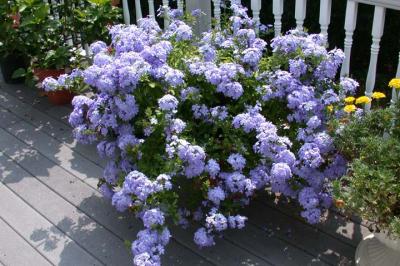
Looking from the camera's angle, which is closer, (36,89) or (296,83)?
(296,83)

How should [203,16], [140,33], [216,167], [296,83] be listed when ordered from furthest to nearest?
[203,16]
[140,33]
[296,83]
[216,167]

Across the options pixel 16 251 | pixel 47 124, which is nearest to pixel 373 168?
pixel 16 251

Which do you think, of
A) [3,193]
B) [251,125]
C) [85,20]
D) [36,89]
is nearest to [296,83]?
[251,125]

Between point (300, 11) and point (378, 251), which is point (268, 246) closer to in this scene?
point (378, 251)

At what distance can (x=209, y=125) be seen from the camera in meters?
2.52

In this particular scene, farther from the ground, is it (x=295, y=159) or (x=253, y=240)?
(x=295, y=159)

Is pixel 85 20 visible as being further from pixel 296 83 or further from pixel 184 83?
pixel 296 83

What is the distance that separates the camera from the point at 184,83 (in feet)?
8.32

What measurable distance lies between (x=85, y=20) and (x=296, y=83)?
2.01 m

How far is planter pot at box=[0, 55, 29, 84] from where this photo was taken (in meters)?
4.24

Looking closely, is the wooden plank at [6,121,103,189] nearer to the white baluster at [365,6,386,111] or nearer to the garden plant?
the garden plant

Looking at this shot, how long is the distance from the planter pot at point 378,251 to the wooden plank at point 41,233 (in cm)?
119

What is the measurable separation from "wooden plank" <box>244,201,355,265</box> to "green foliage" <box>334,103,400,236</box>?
360mm

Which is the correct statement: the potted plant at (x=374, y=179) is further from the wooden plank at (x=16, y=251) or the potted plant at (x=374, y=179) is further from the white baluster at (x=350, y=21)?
the wooden plank at (x=16, y=251)
